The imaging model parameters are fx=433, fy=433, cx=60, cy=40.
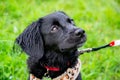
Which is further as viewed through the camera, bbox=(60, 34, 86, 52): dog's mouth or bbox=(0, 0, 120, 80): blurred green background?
bbox=(0, 0, 120, 80): blurred green background

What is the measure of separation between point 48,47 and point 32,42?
0.68ft

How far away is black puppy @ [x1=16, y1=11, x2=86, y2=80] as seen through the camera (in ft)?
17.2

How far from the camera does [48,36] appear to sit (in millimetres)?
5332

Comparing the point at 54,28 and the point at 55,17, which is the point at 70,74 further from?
the point at 55,17

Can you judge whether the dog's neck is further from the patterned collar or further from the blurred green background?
the blurred green background

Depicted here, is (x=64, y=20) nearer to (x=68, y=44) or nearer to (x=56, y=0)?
(x=68, y=44)

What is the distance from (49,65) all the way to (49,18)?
58 cm

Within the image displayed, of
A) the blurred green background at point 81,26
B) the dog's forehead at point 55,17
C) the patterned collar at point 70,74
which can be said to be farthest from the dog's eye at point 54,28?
the blurred green background at point 81,26

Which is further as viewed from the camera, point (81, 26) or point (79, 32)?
point (81, 26)

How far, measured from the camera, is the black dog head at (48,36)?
205 inches

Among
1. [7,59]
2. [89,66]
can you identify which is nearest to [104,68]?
[89,66]

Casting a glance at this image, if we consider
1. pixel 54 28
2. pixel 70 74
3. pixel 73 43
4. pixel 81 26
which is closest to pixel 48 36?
pixel 54 28

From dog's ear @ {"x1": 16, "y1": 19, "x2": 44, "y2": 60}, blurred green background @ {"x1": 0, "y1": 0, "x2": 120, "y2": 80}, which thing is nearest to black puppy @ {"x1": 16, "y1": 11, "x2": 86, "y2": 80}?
dog's ear @ {"x1": 16, "y1": 19, "x2": 44, "y2": 60}

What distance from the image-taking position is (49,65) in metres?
5.34
